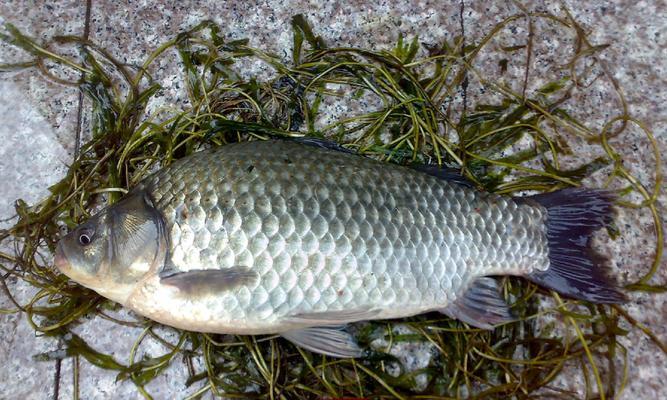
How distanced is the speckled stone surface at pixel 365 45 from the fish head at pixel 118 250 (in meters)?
0.60

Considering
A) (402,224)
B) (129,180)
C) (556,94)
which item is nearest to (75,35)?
(129,180)

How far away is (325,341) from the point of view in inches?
81.4

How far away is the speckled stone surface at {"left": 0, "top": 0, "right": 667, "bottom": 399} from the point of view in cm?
247

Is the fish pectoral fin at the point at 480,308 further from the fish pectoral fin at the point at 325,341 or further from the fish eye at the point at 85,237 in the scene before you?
the fish eye at the point at 85,237

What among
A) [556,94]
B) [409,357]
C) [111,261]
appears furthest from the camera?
[556,94]

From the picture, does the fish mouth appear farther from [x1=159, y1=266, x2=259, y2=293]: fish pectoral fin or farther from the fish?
[x1=159, y1=266, x2=259, y2=293]: fish pectoral fin

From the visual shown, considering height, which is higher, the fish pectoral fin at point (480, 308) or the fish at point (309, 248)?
the fish at point (309, 248)

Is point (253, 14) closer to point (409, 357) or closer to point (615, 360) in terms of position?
point (409, 357)

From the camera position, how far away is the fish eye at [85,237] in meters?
1.96

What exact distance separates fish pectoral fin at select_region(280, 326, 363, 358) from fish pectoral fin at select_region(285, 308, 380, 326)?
0.07 m

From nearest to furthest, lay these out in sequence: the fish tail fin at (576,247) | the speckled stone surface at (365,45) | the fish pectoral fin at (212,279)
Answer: the fish pectoral fin at (212,279) → the fish tail fin at (576,247) → the speckled stone surface at (365,45)

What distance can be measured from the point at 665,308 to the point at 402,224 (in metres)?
1.36

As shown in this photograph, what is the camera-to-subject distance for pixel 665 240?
245cm

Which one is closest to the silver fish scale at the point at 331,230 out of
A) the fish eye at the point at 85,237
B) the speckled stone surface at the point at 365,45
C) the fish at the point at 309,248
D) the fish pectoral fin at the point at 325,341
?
the fish at the point at 309,248
